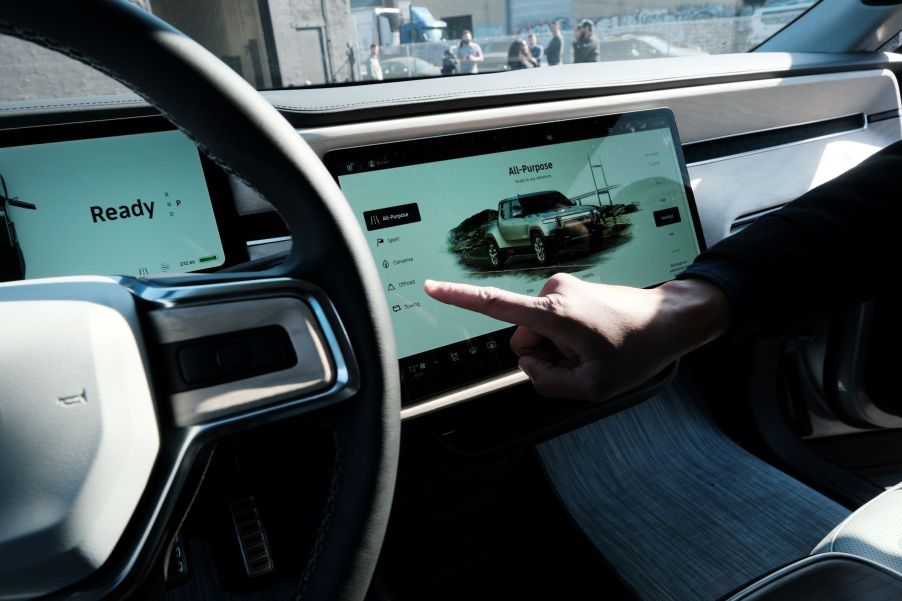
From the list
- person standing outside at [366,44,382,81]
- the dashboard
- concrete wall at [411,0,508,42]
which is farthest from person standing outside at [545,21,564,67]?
the dashboard

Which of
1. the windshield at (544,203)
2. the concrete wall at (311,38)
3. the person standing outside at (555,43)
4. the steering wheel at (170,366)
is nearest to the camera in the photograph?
the steering wheel at (170,366)

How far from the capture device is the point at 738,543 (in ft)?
3.84

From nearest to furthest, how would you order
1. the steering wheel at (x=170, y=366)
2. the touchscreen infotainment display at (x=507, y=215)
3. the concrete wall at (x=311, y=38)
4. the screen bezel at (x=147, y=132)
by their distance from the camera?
the steering wheel at (x=170, y=366), the screen bezel at (x=147, y=132), the touchscreen infotainment display at (x=507, y=215), the concrete wall at (x=311, y=38)

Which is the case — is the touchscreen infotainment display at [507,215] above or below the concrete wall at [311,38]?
below

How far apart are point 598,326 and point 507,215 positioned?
285 millimetres

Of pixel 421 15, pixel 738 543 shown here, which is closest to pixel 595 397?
pixel 738 543

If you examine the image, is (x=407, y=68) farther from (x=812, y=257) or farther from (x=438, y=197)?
(x=812, y=257)

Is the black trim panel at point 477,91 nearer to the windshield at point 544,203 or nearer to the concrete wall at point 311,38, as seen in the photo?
the windshield at point 544,203

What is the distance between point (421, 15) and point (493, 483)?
2.17m

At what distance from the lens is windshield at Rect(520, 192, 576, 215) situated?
39.1 inches

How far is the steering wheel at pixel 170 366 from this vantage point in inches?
17.0

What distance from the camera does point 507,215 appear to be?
3.21ft

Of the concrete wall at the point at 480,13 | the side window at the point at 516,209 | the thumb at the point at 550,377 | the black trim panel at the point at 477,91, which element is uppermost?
→ the concrete wall at the point at 480,13

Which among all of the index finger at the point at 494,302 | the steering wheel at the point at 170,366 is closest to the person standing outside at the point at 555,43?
the index finger at the point at 494,302
